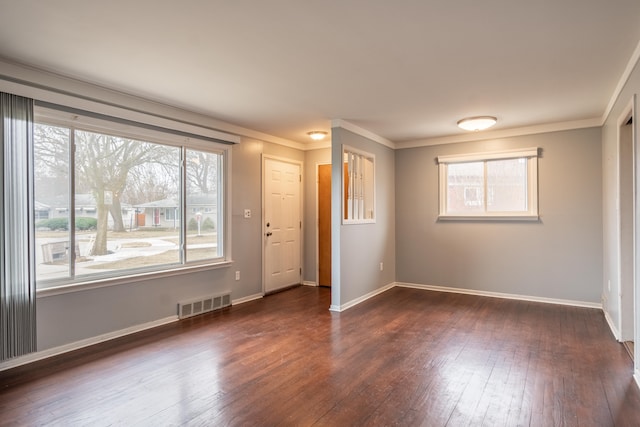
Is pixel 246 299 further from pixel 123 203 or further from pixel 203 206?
pixel 123 203

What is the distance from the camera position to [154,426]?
6.81 feet

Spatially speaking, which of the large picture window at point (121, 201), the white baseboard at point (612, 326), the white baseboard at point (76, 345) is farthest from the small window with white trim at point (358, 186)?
the white baseboard at point (612, 326)

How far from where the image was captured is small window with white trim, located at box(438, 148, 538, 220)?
4945 mm

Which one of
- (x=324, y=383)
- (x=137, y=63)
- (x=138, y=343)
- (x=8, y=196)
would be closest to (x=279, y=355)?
(x=324, y=383)

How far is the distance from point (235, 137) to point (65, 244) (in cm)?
236

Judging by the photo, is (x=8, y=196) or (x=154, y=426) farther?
(x=8, y=196)

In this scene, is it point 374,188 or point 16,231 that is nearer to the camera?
point 16,231

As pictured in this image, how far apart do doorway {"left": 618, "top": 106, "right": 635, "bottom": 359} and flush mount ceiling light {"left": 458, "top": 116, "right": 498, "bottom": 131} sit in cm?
133

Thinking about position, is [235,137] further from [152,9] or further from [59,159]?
[152,9]

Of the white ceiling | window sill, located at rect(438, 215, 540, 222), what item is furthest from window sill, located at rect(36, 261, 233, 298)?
window sill, located at rect(438, 215, 540, 222)

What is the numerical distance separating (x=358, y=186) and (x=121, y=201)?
2965mm

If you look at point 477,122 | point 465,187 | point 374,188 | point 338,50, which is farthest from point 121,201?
point 465,187

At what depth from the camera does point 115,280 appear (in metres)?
3.49

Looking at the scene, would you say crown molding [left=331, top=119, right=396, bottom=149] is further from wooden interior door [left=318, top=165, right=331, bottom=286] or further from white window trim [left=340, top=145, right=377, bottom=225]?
wooden interior door [left=318, top=165, right=331, bottom=286]
